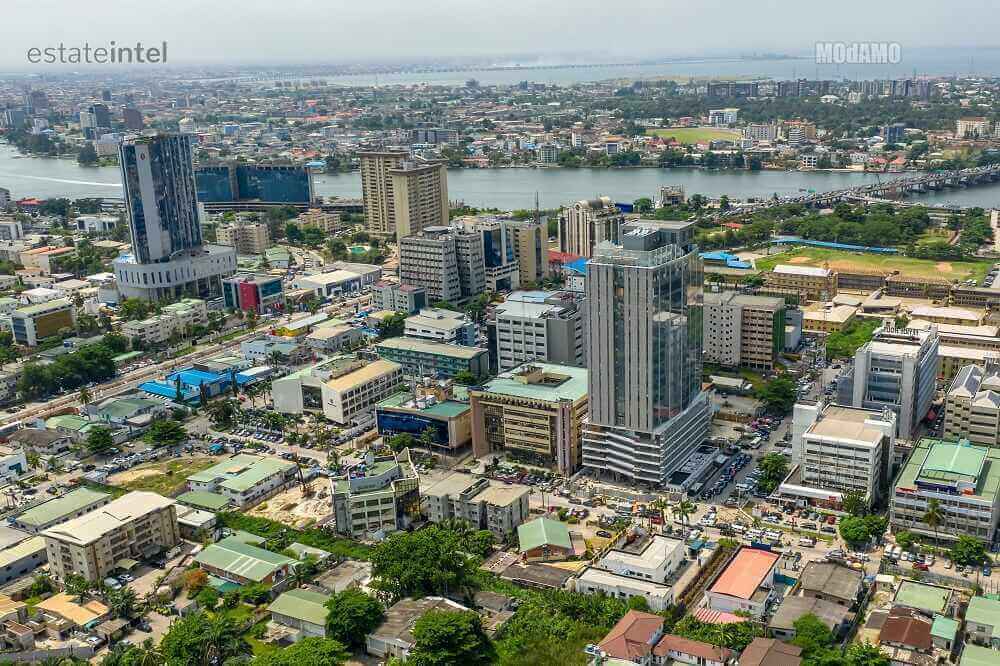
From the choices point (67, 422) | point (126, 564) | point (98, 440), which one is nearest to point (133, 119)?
point (67, 422)

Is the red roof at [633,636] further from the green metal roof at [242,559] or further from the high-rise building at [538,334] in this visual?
the high-rise building at [538,334]

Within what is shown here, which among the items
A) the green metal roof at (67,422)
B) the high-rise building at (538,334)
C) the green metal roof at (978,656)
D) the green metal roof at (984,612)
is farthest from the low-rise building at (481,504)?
the green metal roof at (67,422)

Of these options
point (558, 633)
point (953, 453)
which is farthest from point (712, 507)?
point (558, 633)

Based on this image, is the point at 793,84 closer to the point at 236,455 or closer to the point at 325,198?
the point at 325,198

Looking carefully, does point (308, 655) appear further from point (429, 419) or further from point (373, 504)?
point (429, 419)

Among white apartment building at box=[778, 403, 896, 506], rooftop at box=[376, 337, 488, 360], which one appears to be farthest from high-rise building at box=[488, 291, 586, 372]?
white apartment building at box=[778, 403, 896, 506]

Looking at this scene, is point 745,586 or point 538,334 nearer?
point 745,586

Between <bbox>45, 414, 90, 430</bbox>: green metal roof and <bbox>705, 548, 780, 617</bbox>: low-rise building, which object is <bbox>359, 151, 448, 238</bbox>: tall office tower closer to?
<bbox>45, 414, 90, 430</bbox>: green metal roof
